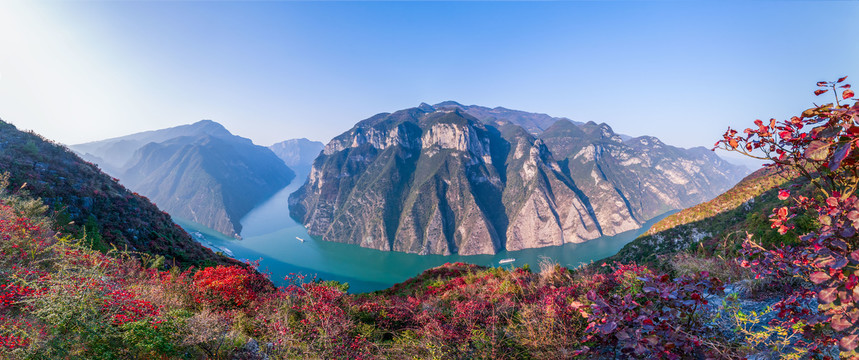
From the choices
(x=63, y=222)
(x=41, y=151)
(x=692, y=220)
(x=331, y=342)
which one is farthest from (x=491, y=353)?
(x=692, y=220)

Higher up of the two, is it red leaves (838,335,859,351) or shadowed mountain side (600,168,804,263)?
red leaves (838,335,859,351)

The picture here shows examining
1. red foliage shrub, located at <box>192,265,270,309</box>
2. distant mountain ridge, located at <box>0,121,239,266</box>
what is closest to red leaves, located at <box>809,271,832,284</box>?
red foliage shrub, located at <box>192,265,270,309</box>

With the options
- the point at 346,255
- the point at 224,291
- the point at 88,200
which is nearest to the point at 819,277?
the point at 224,291

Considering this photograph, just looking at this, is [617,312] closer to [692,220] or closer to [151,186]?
[692,220]

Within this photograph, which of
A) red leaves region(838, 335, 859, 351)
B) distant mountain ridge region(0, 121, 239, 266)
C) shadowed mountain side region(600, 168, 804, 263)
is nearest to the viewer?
red leaves region(838, 335, 859, 351)

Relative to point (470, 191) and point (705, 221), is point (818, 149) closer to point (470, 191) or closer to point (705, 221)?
point (705, 221)

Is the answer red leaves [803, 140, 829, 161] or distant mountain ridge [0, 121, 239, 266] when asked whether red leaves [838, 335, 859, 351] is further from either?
distant mountain ridge [0, 121, 239, 266]

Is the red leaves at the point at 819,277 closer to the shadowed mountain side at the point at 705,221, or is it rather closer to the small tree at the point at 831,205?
the small tree at the point at 831,205
